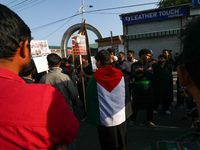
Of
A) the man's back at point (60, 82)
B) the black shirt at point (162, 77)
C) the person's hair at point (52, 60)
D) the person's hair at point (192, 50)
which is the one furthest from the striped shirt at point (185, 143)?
the black shirt at point (162, 77)

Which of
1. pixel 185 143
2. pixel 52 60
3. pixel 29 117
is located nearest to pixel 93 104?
pixel 52 60

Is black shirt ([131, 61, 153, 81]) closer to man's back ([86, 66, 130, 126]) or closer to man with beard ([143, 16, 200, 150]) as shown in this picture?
man's back ([86, 66, 130, 126])

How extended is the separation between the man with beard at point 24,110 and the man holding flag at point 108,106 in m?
1.31

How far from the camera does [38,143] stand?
65 centimetres

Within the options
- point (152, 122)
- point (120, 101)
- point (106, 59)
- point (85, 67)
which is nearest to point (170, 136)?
point (152, 122)

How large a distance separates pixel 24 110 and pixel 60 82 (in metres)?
1.73

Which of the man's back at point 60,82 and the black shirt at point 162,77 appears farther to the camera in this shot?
the black shirt at point 162,77

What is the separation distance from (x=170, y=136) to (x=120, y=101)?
5.76 ft

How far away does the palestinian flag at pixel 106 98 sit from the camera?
6.61 ft

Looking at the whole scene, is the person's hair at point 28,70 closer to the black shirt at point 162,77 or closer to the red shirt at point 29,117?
the red shirt at point 29,117

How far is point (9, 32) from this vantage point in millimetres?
690

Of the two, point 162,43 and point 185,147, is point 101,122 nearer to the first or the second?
point 185,147

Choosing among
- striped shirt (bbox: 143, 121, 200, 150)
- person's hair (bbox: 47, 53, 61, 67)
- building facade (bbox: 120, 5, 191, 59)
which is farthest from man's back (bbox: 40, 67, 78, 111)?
building facade (bbox: 120, 5, 191, 59)

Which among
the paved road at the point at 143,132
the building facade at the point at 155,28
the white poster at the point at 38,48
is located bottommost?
the paved road at the point at 143,132
